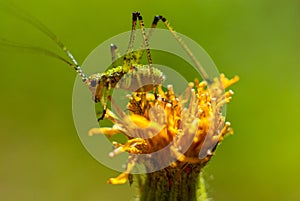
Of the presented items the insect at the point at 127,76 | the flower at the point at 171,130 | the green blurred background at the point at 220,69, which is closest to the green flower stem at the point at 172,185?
the flower at the point at 171,130

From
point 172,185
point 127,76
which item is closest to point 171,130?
point 172,185

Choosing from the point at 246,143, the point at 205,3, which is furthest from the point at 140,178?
the point at 205,3

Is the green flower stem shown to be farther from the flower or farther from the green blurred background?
the green blurred background

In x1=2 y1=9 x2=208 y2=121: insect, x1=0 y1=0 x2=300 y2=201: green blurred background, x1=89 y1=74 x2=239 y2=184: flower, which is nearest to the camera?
x1=89 y1=74 x2=239 y2=184: flower

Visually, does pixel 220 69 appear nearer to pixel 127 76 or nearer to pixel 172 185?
pixel 127 76

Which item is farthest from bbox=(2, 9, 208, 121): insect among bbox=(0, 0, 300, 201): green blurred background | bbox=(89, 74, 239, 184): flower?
bbox=(0, 0, 300, 201): green blurred background

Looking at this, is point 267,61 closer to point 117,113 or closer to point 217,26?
point 217,26

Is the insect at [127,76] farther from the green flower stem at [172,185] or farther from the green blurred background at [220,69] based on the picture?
the green blurred background at [220,69]
